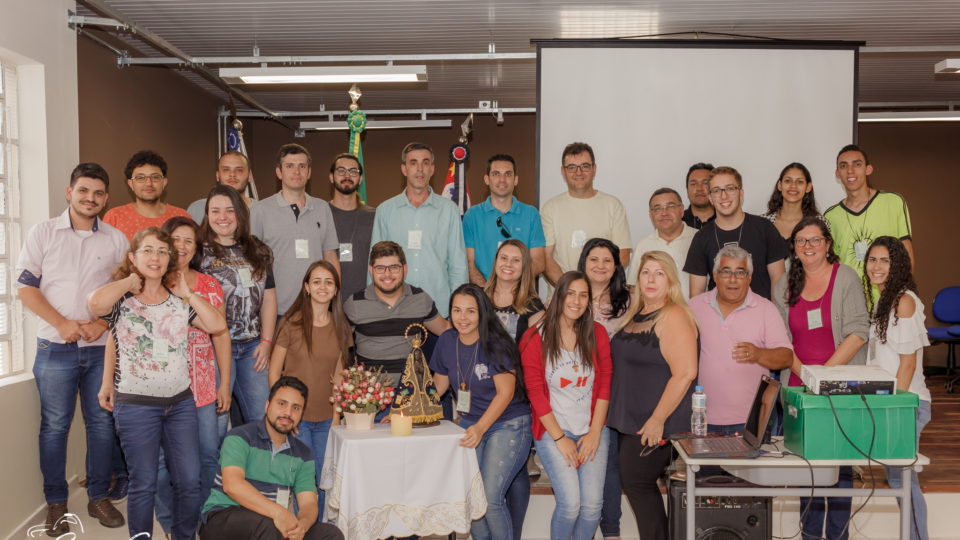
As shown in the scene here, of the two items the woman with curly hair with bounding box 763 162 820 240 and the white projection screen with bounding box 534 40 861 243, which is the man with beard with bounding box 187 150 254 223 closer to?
the white projection screen with bounding box 534 40 861 243

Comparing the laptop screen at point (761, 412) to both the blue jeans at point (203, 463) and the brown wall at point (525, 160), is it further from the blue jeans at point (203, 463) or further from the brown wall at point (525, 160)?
the brown wall at point (525, 160)

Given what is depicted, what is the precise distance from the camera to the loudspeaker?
321cm

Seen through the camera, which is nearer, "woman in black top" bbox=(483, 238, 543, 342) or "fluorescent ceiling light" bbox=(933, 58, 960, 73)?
"woman in black top" bbox=(483, 238, 543, 342)

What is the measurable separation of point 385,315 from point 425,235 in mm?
875

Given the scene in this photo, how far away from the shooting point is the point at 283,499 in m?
3.19

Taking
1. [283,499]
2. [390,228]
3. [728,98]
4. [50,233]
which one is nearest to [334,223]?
[390,228]

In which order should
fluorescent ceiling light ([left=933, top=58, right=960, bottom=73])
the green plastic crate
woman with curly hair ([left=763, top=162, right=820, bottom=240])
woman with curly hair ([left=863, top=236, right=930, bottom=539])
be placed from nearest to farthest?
the green plastic crate
woman with curly hair ([left=863, top=236, right=930, bottom=539])
woman with curly hair ([left=763, top=162, right=820, bottom=240])
fluorescent ceiling light ([left=933, top=58, right=960, bottom=73])

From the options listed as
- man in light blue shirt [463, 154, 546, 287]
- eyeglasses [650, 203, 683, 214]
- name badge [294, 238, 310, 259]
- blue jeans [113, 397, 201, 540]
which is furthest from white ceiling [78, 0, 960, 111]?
blue jeans [113, 397, 201, 540]

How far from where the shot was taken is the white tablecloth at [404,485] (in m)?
3.18

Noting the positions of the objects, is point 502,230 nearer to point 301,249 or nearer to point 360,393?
point 301,249

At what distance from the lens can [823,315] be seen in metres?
3.64

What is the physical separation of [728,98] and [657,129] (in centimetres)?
57

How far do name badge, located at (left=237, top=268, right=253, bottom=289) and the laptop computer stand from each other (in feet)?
7.30

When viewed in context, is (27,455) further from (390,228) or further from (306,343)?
(390,228)
